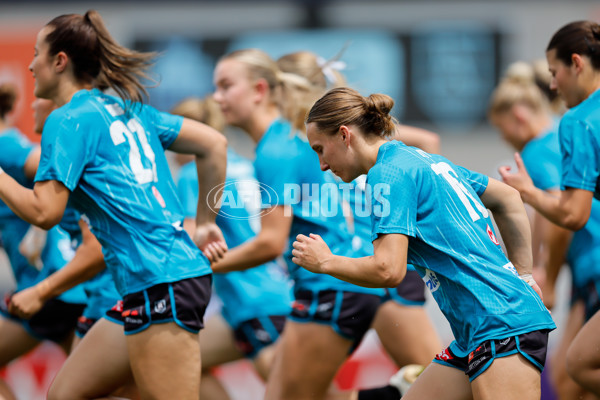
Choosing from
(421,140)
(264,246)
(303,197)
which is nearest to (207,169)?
(264,246)

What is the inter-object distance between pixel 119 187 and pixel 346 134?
3.22ft

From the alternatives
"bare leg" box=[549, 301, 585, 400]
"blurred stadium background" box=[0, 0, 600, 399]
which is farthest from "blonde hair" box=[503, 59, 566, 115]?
"blurred stadium background" box=[0, 0, 600, 399]

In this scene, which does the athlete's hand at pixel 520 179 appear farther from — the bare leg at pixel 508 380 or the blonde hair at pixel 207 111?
the blonde hair at pixel 207 111

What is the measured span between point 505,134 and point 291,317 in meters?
2.40

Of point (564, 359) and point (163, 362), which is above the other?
point (163, 362)

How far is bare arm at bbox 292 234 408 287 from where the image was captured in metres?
3.05

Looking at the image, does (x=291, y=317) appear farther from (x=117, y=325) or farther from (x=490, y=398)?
(x=490, y=398)

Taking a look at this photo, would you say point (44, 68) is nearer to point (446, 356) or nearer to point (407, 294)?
point (446, 356)

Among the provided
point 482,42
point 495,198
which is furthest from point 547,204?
point 482,42

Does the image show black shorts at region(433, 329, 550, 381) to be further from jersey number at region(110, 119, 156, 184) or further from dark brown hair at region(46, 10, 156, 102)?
dark brown hair at region(46, 10, 156, 102)

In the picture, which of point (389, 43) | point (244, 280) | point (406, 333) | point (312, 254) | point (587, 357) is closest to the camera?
point (312, 254)

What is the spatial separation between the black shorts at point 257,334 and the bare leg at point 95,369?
5.03 ft

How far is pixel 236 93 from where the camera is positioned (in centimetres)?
526

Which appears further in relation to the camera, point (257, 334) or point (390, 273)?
point (257, 334)
